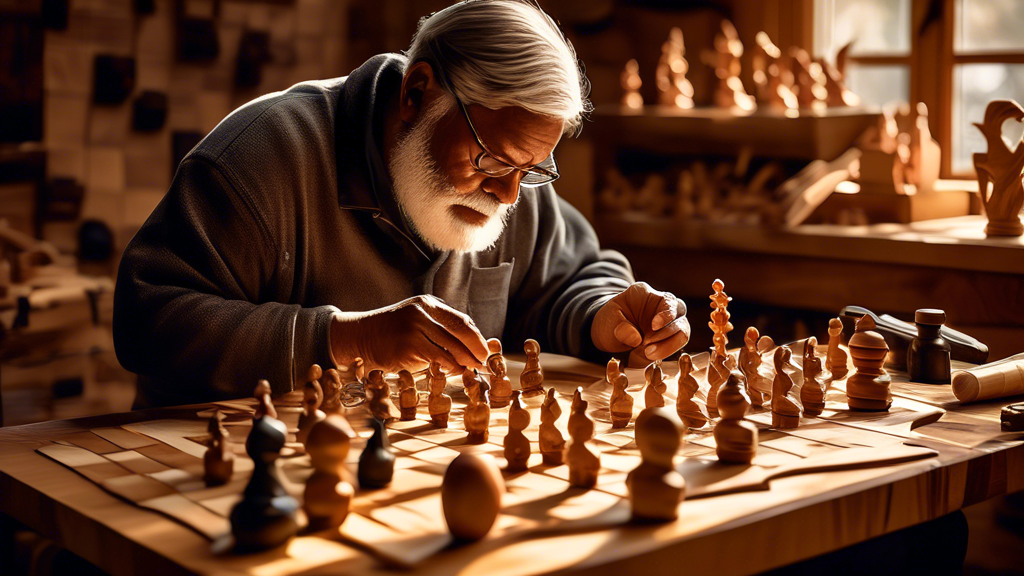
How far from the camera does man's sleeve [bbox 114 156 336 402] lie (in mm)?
1821

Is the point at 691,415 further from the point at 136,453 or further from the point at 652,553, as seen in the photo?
the point at 136,453

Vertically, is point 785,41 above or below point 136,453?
above

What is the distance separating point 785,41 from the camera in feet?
12.7

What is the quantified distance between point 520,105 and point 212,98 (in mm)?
2145

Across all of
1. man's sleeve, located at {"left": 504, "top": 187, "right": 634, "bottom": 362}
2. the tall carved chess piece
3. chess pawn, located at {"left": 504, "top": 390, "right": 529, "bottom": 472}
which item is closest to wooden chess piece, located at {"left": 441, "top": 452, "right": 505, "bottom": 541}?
chess pawn, located at {"left": 504, "top": 390, "right": 529, "bottom": 472}

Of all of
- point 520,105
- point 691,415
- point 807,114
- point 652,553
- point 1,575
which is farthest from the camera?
point 807,114

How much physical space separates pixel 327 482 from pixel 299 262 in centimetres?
113

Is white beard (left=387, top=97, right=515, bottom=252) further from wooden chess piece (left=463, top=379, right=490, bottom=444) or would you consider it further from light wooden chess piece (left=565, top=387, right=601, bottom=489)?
light wooden chess piece (left=565, top=387, right=601, bottom=489)

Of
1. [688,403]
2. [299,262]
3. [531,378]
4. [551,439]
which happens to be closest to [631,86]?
[299,262]

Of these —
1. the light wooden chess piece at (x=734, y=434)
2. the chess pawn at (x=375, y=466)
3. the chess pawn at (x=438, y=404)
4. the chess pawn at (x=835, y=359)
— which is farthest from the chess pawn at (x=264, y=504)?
the chess pawn at (x=835, y=359)

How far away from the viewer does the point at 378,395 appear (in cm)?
153

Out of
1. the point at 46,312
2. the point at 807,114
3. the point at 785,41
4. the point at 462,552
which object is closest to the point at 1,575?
the point at 462,552

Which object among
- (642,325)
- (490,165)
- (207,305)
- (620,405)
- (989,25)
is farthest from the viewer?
(989,25)

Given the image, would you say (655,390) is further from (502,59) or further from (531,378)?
(502,59)
